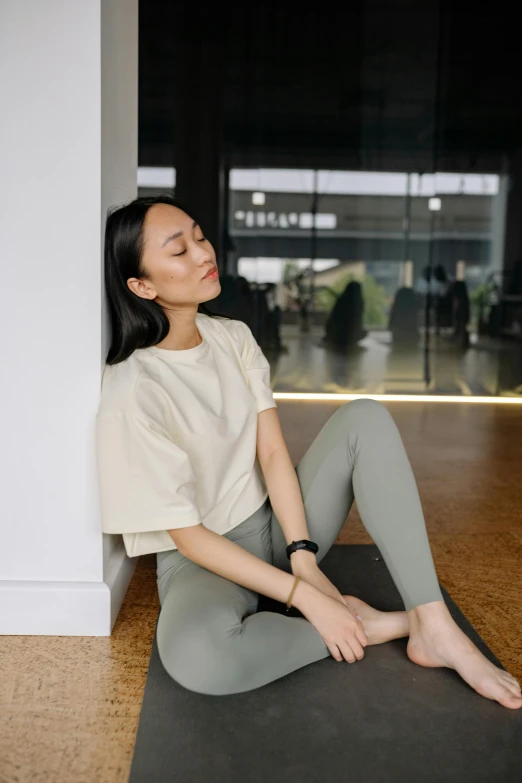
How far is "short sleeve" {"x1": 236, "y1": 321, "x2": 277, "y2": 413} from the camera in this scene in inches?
71.2

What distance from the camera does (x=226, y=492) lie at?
1713 mm

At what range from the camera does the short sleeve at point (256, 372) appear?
71.2 inches

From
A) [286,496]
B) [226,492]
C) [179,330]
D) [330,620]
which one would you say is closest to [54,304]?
[179,330]

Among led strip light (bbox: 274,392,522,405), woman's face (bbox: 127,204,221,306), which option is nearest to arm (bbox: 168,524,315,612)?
woman's face (bbox: 127,204,221,306)

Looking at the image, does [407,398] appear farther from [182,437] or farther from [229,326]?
[182,437]

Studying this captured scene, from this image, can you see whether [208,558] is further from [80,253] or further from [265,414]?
[80,253]

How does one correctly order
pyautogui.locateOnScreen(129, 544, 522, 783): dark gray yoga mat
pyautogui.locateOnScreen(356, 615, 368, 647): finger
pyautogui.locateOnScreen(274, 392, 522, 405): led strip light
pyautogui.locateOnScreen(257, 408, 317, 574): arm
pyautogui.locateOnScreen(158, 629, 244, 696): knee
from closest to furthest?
1. pyautogui.locateOnScreen(129, 544, 522, 783): dark gray yoga mat
2. pyautogui.locateOnScreen(158, 629, 244, 696): knee
3. pyautogui.locateOnScreen(356, 615, 368, 647): finger
4. pyautogui.locateOnScreen(257, 408, 317, 574): arm
5. pyautogui.locateOnScreen(274, 392, 522, 405): led strip light

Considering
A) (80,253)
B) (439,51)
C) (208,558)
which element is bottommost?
(208,558)

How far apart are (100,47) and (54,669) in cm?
133

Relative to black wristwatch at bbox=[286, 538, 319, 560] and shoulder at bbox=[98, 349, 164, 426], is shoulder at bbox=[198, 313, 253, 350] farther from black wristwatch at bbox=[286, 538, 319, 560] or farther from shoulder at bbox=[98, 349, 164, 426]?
black wristwatch at bbox=[286, 538, 319, 560]

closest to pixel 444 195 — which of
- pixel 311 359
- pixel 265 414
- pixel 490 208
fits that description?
pixel 490 208

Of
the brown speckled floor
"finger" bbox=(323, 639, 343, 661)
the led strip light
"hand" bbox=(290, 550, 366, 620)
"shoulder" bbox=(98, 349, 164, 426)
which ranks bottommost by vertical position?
the led strip light

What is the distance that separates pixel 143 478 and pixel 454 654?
0.70 meters

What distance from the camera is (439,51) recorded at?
6.09 metres
